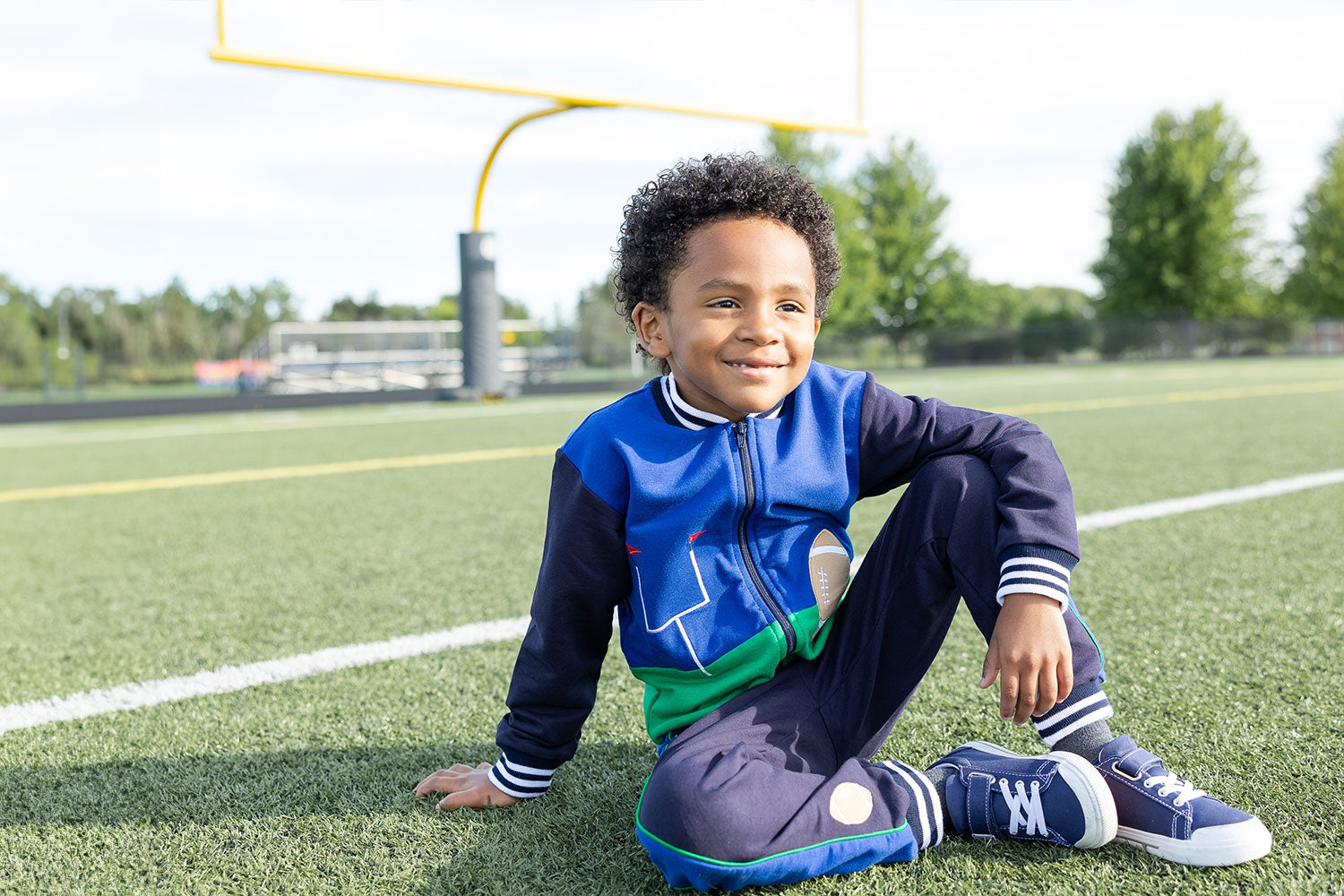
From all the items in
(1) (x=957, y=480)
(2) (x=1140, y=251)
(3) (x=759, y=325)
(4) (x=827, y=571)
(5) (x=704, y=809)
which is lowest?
(5) (x=704, y=809)

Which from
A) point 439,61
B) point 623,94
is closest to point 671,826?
point 439,61

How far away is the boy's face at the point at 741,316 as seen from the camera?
1275 mm

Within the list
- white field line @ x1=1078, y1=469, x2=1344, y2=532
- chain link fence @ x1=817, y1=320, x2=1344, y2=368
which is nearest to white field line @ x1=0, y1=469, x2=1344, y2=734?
white field line @ x1=1078, y1=469, x2=1344, y2=532

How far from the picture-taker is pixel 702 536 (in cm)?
129

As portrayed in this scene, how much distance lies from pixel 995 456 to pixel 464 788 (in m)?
0.85

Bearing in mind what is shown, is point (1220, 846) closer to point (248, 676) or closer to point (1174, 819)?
point (1174, 819)

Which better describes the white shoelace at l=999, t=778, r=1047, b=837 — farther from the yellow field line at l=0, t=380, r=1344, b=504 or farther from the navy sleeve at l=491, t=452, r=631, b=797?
the yellow field line at l=0, t=380, r=1344, b=504

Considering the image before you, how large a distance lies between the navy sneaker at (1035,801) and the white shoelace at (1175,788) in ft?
0.18

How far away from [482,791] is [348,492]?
3.43 meters

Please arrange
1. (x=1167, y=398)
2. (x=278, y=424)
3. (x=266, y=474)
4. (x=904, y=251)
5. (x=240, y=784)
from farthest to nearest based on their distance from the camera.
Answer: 1. (x=904, y=251)
2. (x=278, y=424)
3. (x=1167, y=398)
4. (x=266, y=474)
5. (x=240, y=784)

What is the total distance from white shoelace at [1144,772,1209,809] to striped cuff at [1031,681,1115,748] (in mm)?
91

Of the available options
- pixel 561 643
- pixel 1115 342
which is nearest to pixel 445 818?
pixel 561 643

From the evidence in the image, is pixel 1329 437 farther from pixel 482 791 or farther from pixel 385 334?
pixel 385 334

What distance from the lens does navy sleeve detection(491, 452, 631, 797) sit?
1287 mm
